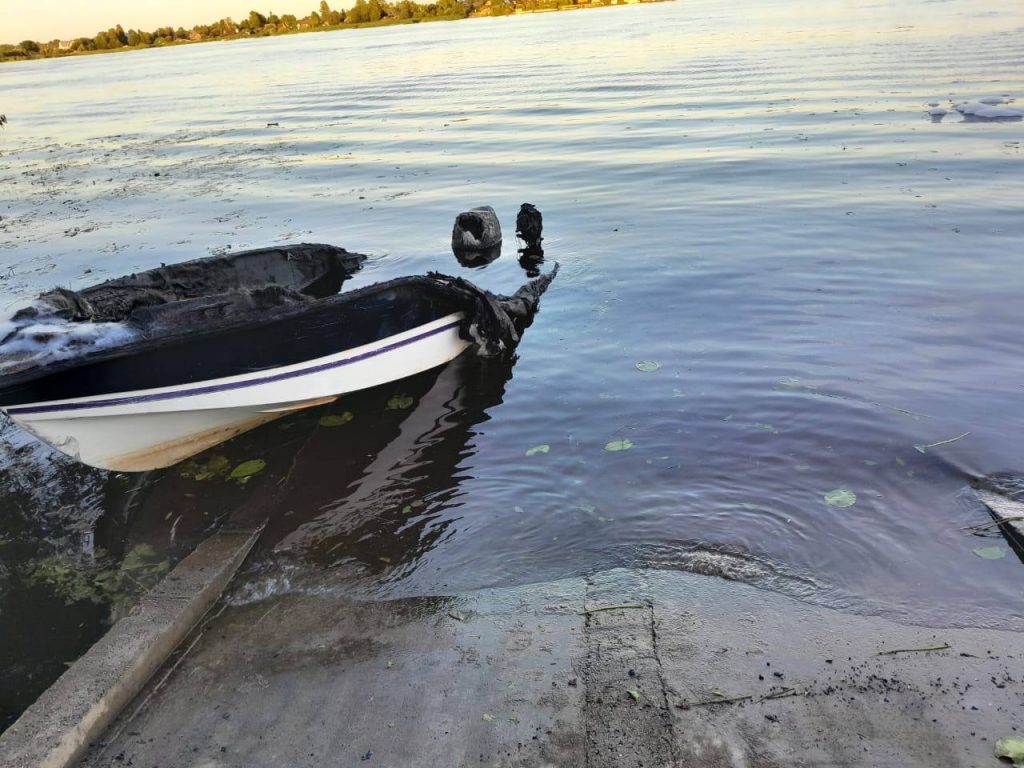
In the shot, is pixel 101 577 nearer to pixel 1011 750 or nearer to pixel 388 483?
pixel 388 483

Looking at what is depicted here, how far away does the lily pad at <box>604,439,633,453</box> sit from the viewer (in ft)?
24.8

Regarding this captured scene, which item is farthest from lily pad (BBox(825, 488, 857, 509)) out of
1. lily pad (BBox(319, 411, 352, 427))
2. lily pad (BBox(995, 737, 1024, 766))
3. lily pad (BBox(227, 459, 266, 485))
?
lily pad (BBox(227, 459, 266, 485))

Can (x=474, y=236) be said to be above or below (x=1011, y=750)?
above

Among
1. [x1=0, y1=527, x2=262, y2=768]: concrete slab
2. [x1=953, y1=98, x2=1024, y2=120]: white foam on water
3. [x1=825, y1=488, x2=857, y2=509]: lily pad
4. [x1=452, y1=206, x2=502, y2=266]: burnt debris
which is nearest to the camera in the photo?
[x1=0, y1=527, x2=262, y2=768]: concrete slab

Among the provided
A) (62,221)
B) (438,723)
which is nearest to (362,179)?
(62,221)

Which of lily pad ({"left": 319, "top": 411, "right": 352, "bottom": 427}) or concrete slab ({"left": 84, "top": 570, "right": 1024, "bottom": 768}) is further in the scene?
lily pad ({"left": 319, "top": 411, "right": 352, "bottom": 427})

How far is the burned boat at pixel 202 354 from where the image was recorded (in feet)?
22.4

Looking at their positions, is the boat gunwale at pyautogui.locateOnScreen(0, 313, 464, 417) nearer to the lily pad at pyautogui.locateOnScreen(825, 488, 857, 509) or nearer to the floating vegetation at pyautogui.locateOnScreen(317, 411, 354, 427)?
the floating vegetation at pyautogui.locateOnScreen(317, 411, 354, 427)

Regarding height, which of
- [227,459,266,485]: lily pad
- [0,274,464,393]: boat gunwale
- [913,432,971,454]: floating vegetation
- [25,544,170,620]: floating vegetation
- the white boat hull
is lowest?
[25,544,170,620]: floating vegetation

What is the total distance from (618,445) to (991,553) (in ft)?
10.4

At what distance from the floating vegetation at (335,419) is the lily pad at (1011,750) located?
6387mm

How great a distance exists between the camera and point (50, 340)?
6988 mm

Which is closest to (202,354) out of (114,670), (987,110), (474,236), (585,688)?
(114,670)

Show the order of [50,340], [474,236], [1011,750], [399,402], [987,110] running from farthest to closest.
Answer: [987,110] < [474,236] < [399,402] < [50,340] < [1011,750]
